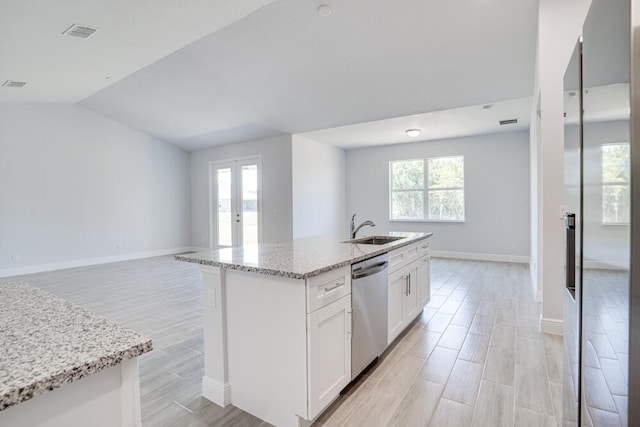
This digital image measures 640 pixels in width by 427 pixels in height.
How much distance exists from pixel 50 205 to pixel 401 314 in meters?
6.93

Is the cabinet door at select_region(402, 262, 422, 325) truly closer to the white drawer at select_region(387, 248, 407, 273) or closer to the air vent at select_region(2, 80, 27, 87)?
the white drawer at select_region(387, 248, 407, 273)

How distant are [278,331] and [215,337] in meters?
0.51

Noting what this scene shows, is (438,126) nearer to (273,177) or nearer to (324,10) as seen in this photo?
(273,177)

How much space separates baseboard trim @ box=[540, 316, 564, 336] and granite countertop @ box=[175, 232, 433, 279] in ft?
5.61

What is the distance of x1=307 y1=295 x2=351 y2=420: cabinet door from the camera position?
1666 mm

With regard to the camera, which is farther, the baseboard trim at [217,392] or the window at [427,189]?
the window at [427,189]

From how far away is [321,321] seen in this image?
1.72 meters

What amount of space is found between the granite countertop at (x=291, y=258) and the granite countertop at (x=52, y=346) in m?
0.88

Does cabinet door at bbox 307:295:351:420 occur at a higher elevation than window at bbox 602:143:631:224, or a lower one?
lower

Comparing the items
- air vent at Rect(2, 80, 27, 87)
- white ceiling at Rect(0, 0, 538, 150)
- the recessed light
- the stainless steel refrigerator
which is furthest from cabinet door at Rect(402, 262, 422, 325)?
air vent at Rect(2, 80, 27, 87)

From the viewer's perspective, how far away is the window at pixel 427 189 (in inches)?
286

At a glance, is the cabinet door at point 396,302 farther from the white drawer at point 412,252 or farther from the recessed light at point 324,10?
the recessed light at point 324,10

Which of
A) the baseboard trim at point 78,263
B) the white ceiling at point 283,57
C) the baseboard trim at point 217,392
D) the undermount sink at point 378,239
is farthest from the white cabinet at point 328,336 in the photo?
the baseboard trim at point 78,263

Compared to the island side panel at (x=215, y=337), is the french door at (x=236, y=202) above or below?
above
